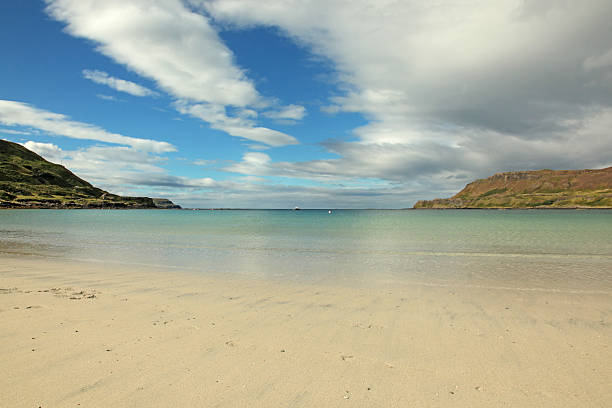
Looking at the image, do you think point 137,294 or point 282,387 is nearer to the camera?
point 282,387

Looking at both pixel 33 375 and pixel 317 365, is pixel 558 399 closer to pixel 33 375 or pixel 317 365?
pixel 317 365

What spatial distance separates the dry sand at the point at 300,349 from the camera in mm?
5211

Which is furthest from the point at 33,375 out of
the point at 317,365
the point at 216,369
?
the point at 317,365

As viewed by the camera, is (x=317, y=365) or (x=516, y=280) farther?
(x=516, y=280)

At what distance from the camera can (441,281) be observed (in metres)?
15.4

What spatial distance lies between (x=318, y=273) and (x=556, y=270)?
Answer: 1342cm

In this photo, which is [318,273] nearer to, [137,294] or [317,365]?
[137,294]

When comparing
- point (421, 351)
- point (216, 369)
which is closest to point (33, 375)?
point (216, 369)

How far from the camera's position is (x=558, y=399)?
17.0ft

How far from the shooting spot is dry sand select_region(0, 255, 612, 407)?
5.21 metres

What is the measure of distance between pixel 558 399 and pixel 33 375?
8.74 meters

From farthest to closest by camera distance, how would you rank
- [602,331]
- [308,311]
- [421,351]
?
[308,311]
[602,331]
[421,351]

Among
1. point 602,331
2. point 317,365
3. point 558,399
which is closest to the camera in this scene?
point 558,399

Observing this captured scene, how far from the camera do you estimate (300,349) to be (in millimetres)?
7008
